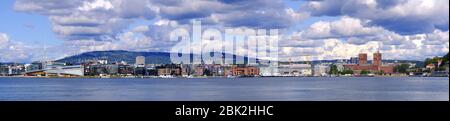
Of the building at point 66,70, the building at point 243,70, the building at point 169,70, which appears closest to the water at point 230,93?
the building at point 66,70

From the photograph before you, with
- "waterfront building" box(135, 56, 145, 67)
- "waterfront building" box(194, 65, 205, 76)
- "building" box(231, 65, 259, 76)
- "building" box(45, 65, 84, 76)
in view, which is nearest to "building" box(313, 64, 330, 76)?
"building" box(231, 65, 259, 76)

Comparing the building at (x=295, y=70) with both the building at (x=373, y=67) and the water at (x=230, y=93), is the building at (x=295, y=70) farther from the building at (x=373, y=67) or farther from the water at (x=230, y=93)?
the water at (x=230, y=93)

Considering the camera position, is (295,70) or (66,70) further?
(295,70)

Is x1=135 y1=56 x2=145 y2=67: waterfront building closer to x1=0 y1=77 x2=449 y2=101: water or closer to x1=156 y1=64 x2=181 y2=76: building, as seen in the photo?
x1=156 y1=64 x2=181 y2=76: building

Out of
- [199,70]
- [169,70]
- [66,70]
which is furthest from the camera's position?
[169,70]

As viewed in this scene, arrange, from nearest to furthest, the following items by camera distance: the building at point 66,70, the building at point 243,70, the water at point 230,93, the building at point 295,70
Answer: the water at point 230,93, the building at point 66,70, the building at point 243,70, the building at point 295,70

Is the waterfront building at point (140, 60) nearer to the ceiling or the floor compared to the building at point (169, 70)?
nearer to the ceiling

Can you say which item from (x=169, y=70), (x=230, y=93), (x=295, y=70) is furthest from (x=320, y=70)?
(x=230, y=93)

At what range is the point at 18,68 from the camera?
159m

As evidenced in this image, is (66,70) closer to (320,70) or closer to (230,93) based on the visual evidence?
(320,70)

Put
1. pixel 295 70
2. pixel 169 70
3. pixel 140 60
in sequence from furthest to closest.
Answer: pixel 295 70
pixel 169 70
pixel 140 60

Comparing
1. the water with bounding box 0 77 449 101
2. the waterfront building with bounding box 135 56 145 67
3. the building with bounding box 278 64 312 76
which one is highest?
the waterfront building with bounding box 135 56 145 67
